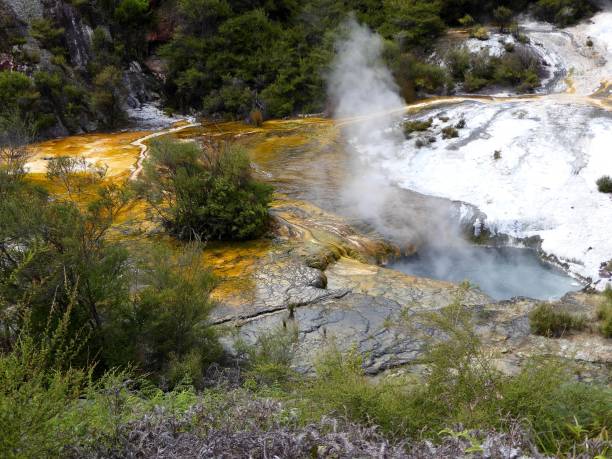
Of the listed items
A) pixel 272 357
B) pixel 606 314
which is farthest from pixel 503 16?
pixel 272 357

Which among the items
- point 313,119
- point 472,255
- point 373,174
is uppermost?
point 313,119

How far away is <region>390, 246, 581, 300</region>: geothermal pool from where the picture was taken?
27.8 feet

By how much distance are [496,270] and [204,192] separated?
5.55 metres

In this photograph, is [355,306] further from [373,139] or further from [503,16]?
[503,16]

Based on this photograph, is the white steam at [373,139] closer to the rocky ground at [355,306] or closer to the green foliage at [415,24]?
the green foliage at [415,24]

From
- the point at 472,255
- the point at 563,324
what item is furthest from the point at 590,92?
the point at 563,324

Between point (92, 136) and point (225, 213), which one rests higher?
point (92, 136)

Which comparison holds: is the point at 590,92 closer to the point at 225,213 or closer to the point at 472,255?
the point at 472,255

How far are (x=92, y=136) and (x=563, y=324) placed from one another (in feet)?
51.2

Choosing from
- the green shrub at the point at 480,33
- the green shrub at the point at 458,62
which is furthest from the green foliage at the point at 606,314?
the green shrub at the point at 480,33

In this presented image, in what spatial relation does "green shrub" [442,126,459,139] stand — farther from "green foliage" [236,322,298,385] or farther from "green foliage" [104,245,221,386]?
"green foliage" [104,245,221,386]

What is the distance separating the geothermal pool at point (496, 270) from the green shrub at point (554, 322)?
188 centimetres

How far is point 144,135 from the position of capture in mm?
16750

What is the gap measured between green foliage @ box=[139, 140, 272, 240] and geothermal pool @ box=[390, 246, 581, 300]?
2.92 meters
